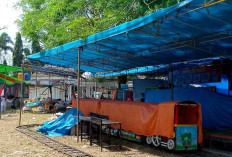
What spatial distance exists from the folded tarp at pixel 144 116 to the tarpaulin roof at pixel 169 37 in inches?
87.9

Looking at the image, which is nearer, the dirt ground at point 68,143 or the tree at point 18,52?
the dirt ground at point 68,143

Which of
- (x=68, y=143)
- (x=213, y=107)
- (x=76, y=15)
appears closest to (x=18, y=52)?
(x=76, y=15)

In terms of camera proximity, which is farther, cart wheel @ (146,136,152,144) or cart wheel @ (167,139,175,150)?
cart wheel @ (146,136,152,144)

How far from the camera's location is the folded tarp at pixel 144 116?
8156 millimetres

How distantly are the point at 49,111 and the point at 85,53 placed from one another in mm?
10632

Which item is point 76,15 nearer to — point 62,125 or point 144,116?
point 62,125

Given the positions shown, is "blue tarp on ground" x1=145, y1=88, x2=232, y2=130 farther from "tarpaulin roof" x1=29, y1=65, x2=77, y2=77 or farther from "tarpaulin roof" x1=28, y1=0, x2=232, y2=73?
"tarpaulin roof" x1=29, y1=65, x2=77, y2=77

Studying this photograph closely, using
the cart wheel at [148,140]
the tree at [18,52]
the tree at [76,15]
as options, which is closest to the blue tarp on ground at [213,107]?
the cart wheel at [148,140]

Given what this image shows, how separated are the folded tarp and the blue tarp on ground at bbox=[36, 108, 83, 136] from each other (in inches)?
48.3

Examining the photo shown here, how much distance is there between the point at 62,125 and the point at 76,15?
23.2 feet

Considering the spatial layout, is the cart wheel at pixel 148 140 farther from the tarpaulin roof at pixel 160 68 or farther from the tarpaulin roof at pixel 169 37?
the tarpaulin roof at pixel 160 68

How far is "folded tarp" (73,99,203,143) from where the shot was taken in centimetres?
816

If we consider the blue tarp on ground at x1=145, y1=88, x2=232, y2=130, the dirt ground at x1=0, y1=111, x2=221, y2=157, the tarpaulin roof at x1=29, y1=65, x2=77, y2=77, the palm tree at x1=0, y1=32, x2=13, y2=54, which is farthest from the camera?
the palm tree at x1=0, y1=32, x2=13, y2=54

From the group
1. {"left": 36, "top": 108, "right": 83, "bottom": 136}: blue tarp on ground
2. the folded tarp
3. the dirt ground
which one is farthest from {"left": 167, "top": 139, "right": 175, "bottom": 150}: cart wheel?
{"left": 36, "top": 108, "right": 83, "bottom": 136}: blue tarp on ground
